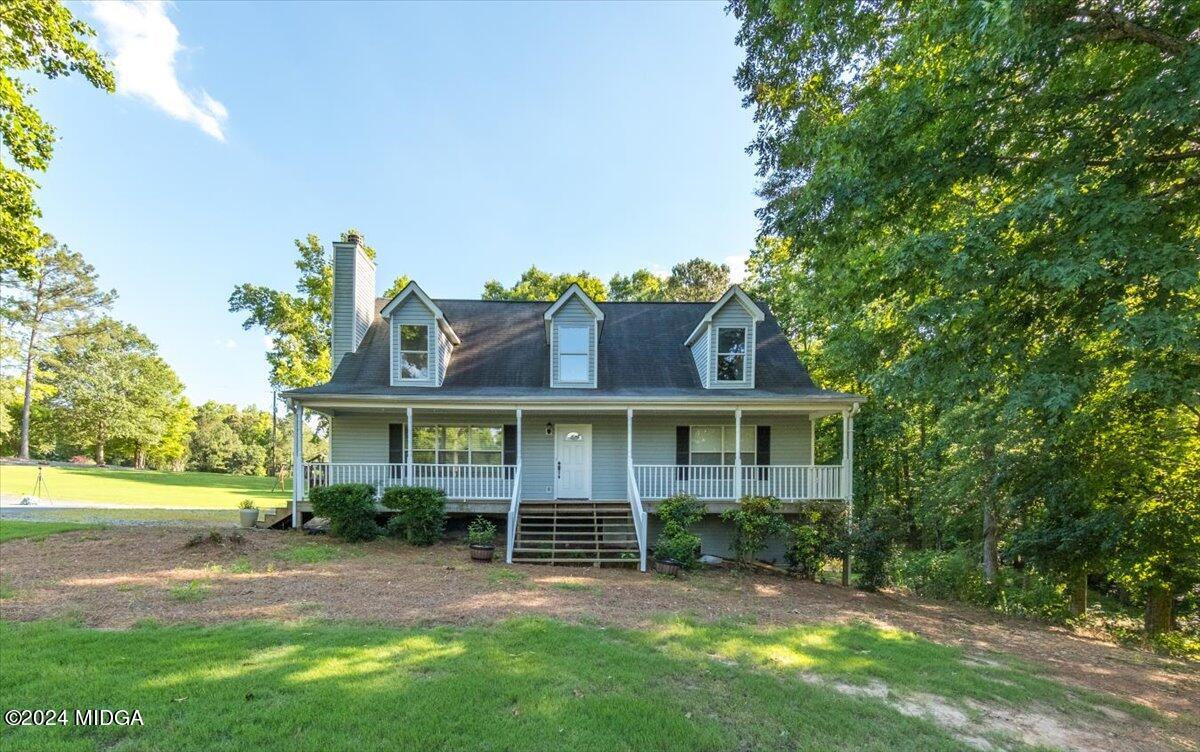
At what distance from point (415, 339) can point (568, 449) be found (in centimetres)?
526

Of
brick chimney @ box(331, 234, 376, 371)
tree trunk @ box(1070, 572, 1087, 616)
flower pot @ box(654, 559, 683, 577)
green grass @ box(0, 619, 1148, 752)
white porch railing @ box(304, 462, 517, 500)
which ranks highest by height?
brick chimney @ box(331, 234, 376, 371)

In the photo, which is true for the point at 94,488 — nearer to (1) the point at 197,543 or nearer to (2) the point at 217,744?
(1) the point at 197,543

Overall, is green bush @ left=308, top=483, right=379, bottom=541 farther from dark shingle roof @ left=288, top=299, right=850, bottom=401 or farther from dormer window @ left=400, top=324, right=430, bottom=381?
dormer window @ left=400, top=324, right=430, bottom=381

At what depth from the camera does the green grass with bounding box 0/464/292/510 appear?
64.8 feet

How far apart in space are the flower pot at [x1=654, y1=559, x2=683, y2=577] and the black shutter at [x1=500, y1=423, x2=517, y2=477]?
4995mm

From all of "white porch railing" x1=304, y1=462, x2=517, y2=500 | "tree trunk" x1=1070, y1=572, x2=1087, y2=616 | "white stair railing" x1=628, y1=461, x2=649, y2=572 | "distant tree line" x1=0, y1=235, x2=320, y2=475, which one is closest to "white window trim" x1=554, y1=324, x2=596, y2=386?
"white porch railing" x1=304, y1=462, x2=517, y2=500

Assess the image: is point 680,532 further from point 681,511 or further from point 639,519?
point 639,519

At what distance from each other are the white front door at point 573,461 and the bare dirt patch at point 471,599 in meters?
3.37

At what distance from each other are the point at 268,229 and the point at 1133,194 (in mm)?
22980

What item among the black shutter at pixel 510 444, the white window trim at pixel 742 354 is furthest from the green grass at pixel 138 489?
the white window trim at pixel 742 354

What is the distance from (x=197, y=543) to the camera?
9648 millimetres

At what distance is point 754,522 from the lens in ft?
35.2

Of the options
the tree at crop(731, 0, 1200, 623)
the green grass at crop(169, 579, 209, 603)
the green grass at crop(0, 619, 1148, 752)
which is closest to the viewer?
the green grass at crop(0, 619, 1148, 752)

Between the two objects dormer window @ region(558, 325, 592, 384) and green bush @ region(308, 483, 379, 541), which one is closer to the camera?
green bush @ region(308, 483, 379, 541)
